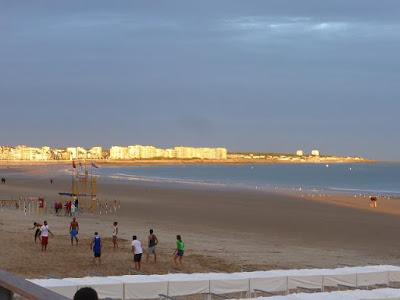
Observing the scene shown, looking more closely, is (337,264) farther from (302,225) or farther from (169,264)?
(302,225)

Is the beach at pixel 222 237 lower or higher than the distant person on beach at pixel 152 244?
lower

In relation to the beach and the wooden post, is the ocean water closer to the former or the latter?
the beach

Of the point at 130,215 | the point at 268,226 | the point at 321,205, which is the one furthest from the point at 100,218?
the point at 321,205

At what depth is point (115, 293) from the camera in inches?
497

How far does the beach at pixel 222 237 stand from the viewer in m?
18.5

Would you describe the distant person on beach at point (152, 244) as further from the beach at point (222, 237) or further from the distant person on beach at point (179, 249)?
the distant person on beach at point (179, 249)

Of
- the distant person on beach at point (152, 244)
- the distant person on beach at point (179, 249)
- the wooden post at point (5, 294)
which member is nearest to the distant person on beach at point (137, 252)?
the distant person on beach at point (152, 244)

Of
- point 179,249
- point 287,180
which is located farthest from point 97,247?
point 287,180

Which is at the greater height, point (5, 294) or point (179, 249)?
point (5, 294)

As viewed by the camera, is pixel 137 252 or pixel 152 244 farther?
pixel 152 244

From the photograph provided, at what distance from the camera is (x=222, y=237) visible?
26.1 metres

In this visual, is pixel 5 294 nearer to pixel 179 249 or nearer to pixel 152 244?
pixel 179 249

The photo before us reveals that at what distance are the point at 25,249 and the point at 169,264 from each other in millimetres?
5068

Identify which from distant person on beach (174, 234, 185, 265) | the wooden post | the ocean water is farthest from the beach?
the ocean water
